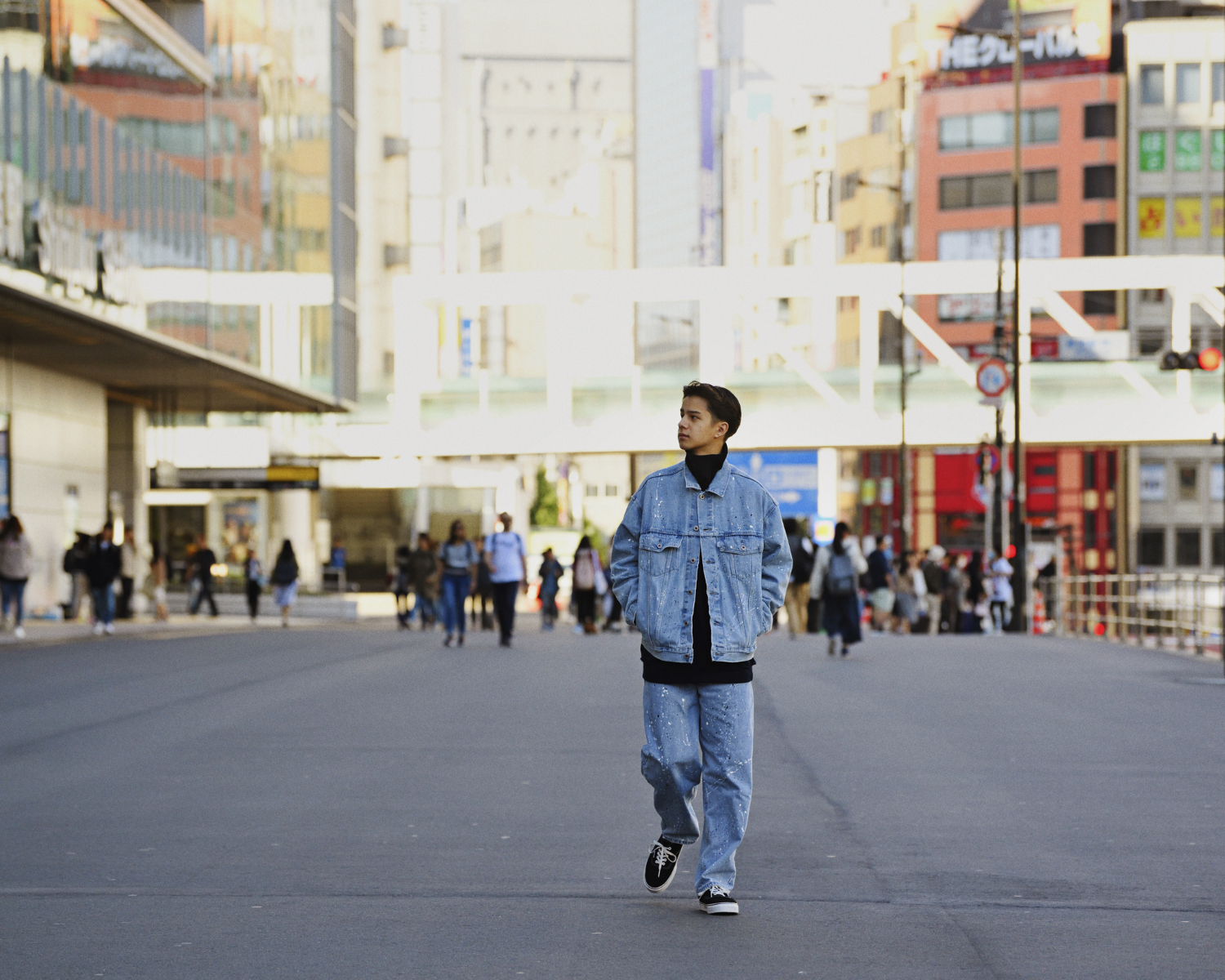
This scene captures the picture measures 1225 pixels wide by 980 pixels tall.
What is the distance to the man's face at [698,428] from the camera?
650 centimetres

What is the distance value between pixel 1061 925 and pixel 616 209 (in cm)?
17823

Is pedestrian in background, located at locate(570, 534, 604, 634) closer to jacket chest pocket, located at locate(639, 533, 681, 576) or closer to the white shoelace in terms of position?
the white shoelace

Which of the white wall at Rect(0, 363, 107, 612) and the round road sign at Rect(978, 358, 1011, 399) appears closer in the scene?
the white wall at Rect(0, 363, 107, 612)

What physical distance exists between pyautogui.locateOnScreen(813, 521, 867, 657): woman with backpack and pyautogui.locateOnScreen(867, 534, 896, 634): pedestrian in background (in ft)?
26.8

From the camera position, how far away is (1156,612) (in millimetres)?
27438

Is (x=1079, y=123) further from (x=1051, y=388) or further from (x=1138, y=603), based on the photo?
(x=1138, y=603)

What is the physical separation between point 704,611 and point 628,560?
32cm

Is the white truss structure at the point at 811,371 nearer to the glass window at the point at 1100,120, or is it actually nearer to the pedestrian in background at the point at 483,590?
the pedestrian in background at the point at 483,590

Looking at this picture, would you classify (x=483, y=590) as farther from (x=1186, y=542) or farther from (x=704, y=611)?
(x=1186, y=542)

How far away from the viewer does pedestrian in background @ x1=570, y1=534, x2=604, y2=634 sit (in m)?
32.2

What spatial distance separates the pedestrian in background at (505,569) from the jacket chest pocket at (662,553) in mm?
18344

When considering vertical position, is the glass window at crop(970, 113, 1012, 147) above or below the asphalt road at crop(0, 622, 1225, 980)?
above

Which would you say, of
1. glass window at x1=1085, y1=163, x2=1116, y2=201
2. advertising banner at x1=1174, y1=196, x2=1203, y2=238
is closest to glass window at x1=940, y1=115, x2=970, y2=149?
glass window at x1=1085, y1=163, x2=1116, y2=201

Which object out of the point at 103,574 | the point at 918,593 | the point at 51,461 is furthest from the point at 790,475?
the point at 103,574
